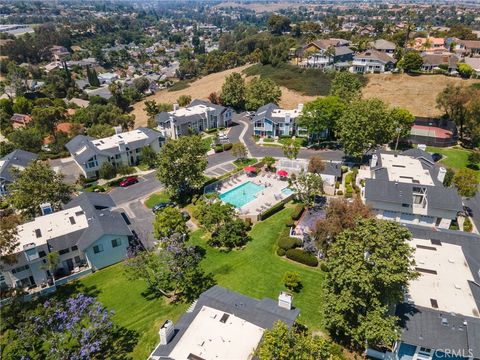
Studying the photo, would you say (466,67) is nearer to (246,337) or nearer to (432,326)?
(432,326)

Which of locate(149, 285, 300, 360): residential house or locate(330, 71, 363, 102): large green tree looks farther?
locate(330, 71, 363, 102): large green tree

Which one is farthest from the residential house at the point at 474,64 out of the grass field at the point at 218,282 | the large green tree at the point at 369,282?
the large green tree at the point at 369,282

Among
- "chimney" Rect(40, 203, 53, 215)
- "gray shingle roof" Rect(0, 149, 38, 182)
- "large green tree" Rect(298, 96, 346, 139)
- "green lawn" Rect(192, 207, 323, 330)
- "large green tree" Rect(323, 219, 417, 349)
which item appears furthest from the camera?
"large green tree" Rect(298, 96, 346, 139)

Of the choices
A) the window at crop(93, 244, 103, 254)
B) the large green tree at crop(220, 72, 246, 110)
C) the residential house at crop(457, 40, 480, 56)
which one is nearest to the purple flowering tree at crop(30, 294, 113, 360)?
the window at crop(93, 244, 103, 254)

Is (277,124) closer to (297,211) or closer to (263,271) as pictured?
(297,211)

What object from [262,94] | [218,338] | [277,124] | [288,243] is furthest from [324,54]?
[218,338]

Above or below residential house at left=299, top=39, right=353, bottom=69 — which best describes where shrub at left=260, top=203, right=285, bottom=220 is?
below

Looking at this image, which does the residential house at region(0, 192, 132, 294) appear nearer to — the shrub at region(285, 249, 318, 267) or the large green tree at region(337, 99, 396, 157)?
the shrub at region(285, 249, 318, 267)

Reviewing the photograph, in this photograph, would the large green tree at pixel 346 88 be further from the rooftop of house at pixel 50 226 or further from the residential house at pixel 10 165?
the residential house at pixel 10 165
